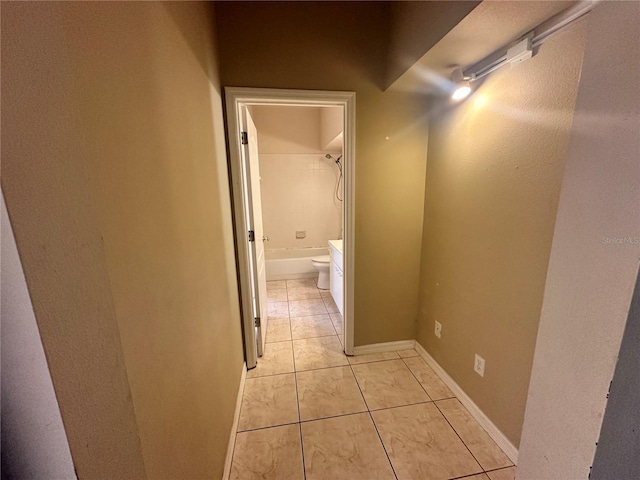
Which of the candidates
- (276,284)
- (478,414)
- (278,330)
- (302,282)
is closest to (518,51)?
(478,414)

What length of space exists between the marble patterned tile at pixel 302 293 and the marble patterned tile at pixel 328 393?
1.39 metres

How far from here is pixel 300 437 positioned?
1.44m

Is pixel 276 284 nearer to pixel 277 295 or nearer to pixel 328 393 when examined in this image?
pixel 277 295

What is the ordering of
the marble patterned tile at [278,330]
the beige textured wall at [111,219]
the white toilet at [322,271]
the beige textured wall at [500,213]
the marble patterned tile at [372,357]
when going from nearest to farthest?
the beige textured wall at [111,219], the beige textured wall at [500,213], the marble patterned tile at [372,357], the marble patterned tile at [278,330], the white toilet at [322,271]

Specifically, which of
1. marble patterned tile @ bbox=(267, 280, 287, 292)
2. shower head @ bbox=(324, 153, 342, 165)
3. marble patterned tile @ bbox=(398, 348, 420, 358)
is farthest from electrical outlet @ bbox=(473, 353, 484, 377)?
shower head @ bbox=(324, 153, 342, 165)

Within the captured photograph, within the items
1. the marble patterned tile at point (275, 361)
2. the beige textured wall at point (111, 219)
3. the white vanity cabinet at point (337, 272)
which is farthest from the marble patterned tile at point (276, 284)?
the beige textured wall at point (111, 219)

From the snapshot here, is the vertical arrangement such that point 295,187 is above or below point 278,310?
above

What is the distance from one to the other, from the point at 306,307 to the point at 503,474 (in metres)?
2.10

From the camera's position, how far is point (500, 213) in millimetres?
1315

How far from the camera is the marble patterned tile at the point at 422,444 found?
49.9 inches

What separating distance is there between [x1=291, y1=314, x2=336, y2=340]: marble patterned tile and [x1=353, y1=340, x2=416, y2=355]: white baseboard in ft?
1.24

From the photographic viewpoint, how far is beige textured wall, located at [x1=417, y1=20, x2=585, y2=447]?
1.06m

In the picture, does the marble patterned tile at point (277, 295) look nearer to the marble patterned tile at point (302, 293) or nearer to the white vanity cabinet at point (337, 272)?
the marble patterned tile at point (302, 293)

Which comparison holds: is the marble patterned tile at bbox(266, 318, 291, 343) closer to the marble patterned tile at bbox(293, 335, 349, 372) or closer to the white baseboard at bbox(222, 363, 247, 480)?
the marble patterned tile at bbox(293, 335, 349, 372)
